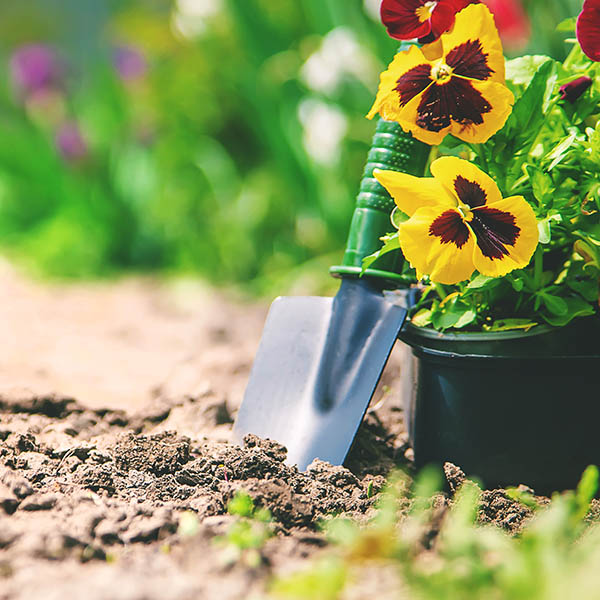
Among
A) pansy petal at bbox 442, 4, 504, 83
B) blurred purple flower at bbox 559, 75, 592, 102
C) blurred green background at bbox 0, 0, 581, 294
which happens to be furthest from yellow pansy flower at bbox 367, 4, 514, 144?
blurred green background at bbox 0, 0, 581, 294

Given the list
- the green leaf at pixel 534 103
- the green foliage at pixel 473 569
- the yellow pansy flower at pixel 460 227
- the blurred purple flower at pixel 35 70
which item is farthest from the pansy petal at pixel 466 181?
the blurred purple flower at pixel 35 70

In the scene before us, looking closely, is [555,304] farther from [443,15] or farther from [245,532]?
[245,532]

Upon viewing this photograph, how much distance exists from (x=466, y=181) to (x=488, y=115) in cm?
11

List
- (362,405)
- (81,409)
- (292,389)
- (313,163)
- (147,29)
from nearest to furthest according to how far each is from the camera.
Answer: (362,405), (292,389), (81,409), (313,163), (147,29)

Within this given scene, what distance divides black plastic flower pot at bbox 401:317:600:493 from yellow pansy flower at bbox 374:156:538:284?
5.9 inches

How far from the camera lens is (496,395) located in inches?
42.4

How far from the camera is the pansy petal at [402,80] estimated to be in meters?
1.04

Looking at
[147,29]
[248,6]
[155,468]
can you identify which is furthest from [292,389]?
[147,29]

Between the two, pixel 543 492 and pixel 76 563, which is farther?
pixel 543 492

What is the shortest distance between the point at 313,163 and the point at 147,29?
241 centimetres

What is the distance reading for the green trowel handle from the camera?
1.22 meters

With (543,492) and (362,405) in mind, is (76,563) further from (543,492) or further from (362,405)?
(543,492)

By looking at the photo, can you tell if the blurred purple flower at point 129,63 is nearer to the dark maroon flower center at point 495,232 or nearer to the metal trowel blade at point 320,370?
the metal trowel blade at point 320,370

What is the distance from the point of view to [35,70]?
407 centimetres
